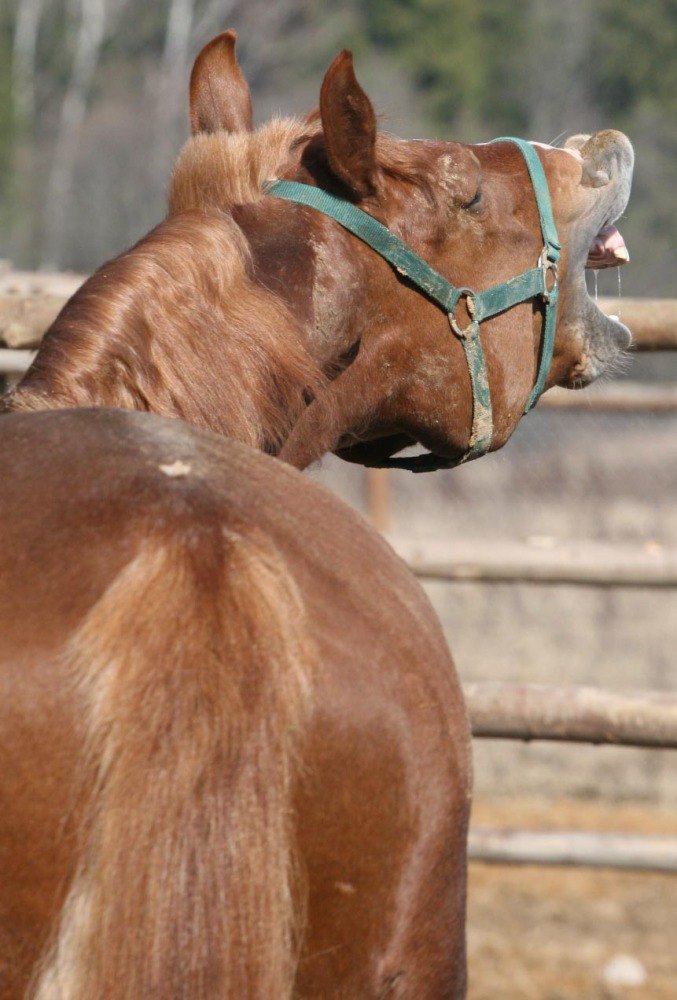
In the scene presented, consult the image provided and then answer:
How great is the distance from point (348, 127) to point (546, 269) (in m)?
0.39

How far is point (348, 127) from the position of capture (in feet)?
5.24

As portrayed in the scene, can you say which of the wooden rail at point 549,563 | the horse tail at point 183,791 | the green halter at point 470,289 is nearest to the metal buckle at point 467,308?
the green halter at point 470,289

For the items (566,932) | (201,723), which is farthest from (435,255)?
(566,932)

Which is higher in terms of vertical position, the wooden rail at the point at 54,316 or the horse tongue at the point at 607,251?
→ the horse tongue at the point at 607,251

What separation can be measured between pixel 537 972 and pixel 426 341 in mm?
2544

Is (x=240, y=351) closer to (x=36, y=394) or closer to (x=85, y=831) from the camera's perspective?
(x=36, y=394)

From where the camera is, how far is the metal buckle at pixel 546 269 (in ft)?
5.90

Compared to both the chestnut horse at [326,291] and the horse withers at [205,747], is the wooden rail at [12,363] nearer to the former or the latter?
the chestnut horse at [326,291]

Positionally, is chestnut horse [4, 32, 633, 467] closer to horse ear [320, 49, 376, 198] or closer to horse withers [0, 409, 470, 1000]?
horse ear [320, 49, 376, 198]

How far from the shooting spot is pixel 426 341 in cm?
171

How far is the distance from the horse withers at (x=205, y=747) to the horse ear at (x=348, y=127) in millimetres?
652

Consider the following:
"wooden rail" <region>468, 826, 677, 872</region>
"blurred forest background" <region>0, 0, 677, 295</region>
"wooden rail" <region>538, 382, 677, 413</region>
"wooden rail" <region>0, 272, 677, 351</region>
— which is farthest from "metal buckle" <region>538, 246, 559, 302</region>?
"blurred forest background" <region>0, 0, 677, 295</region>

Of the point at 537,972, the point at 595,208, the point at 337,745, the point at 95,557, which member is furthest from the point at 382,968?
the point at 537,972

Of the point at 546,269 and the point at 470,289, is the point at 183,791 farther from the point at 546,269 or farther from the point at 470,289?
the point at 546,269
